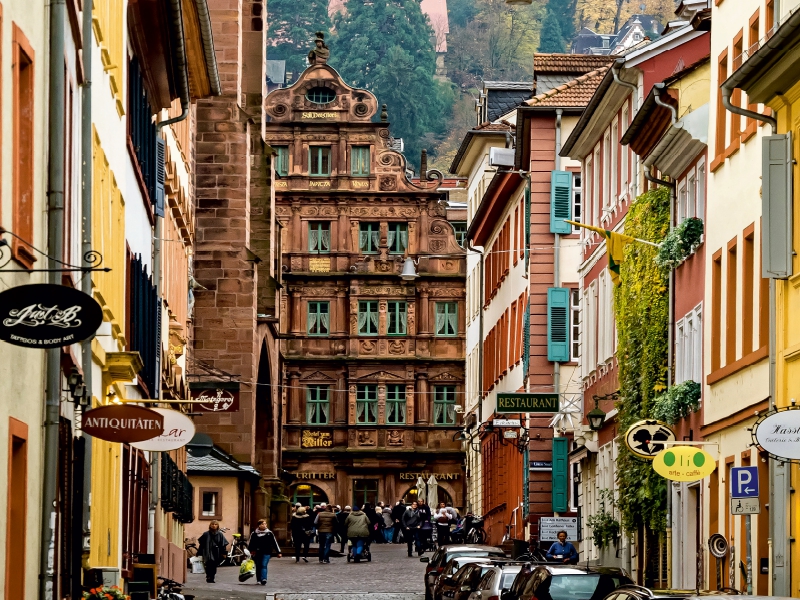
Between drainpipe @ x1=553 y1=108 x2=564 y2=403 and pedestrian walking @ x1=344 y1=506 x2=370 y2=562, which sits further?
pedestrian walking @ x1=344 y1=506 x2=370 y2=562

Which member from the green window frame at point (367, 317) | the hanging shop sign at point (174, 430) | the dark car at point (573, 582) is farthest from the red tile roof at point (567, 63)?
the hanging shop sign at point (174, 430)

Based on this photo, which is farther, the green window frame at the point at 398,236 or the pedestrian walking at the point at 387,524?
the green window frame at the point at 398,236

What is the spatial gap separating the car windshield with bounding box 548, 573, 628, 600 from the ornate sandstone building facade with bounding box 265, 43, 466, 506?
4925 centimetres

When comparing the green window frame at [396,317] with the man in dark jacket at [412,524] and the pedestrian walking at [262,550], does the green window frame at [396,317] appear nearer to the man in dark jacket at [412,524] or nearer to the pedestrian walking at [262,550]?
the man in dark jacket at [412,524]

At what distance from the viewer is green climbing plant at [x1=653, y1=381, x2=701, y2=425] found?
26625 mm

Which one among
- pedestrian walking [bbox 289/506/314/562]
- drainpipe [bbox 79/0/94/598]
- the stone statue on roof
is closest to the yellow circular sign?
drainpipe [bbox 79/0/94/598]

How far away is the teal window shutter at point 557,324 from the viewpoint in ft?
142

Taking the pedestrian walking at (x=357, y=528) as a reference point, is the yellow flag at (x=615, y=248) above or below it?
above

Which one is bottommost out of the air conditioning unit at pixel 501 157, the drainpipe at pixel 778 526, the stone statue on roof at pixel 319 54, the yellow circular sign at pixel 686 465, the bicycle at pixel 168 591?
the bicycle at pixel 168 591

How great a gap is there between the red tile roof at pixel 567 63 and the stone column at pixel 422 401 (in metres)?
24.0

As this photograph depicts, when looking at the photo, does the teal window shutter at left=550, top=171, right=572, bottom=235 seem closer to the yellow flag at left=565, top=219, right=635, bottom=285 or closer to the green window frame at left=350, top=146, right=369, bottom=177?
the yellow flag at left=565, top=219, right=635, bottom=285

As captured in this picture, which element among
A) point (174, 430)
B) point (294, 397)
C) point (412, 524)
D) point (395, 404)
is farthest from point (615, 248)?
point (294, 397)

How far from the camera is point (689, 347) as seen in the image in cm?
2766

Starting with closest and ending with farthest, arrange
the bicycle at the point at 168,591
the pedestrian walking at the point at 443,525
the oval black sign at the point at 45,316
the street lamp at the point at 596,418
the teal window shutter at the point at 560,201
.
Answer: the oval black sign at the point at 45,316 → the bicycle at the point at 168,591 → the street lamp at the point at 596,418 → the teal window shutter at the point at 560,201 → the pedestrian walking at the point at 443,525
